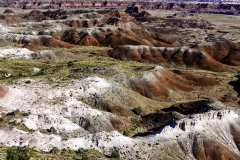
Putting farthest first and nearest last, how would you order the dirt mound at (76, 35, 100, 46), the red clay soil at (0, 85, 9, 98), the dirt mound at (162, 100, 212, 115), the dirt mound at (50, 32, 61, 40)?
the dirt mound at (50, 32, 61, 40) < the dirt mound at (76, 35, 100, 46) < the dirt mound at (162, 100, 212, 115) < the red clay soil at (0, 85, 9, 98)

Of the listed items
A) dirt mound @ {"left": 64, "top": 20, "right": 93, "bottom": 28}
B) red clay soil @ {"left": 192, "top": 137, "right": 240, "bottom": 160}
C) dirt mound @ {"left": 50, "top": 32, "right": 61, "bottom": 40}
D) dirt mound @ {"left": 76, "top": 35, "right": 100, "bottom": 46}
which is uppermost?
red clay soil @ {"left": 192, "top": 137, "right": 240, "bottom": 160}

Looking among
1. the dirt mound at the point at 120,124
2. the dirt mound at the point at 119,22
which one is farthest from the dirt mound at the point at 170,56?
the dirt mound at the point at 120,124

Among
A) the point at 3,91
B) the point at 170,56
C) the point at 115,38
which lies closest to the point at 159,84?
the point at 3,91

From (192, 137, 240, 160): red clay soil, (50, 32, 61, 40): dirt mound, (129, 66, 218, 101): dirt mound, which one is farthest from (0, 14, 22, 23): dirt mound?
(192, 137, 240, 160): red clay soil

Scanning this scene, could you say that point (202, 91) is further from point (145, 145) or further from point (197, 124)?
point (145, 145)

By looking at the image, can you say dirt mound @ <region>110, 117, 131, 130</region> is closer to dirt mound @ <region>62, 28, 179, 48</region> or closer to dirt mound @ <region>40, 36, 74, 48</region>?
dirt mound @ <region>40, 36, 74, 48</region>

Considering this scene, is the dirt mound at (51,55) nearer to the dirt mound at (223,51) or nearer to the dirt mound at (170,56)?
the dirt mound at (170,56)
